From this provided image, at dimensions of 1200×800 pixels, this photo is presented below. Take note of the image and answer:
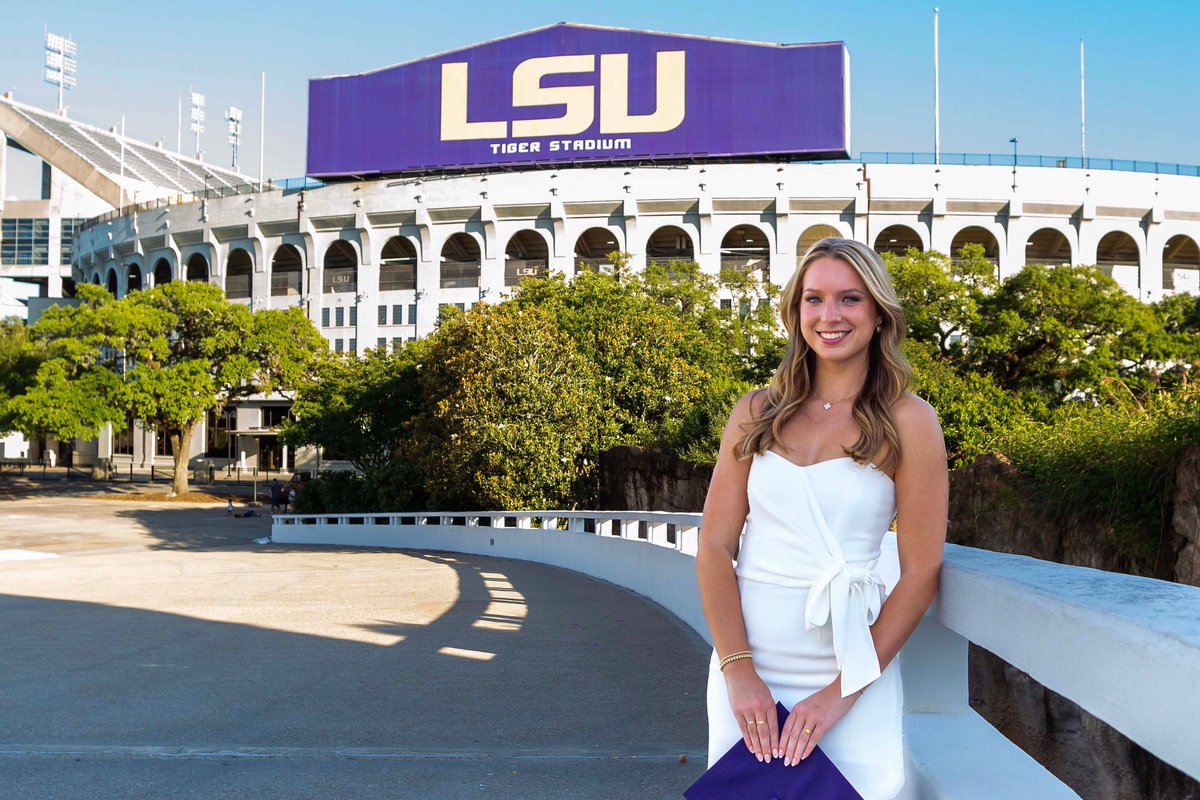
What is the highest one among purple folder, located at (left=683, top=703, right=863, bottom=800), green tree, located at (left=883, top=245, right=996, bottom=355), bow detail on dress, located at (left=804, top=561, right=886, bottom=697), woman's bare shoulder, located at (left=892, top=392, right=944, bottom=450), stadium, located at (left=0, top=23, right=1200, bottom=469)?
stadium, located at (left=0, top=23, right=1200, bottom=469)

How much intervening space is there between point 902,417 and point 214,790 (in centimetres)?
358

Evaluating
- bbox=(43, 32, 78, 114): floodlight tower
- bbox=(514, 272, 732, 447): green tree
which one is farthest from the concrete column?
bbox=(514, 272, 732, 447): green tree

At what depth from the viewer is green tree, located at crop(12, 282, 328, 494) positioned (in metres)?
49.3

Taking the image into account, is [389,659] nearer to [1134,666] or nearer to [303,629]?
[303,629]

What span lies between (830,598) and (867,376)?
0.64 metres

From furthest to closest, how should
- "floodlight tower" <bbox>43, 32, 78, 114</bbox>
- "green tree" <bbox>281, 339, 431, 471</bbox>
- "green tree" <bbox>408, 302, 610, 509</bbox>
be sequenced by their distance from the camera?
1. "floodlight tower" <bbox>43, 32, 78, 114</bbox>
2. "green tree" <bbox>281, 339, 431, 471</bbox>
3. "green tree" <bbox>408, 302, 610, 509</bbox>

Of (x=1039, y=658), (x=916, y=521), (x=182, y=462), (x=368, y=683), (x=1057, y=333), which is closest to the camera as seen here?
(x=1039, y=658)

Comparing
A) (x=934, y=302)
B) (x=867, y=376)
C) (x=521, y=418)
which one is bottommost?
(x=867, y=376)

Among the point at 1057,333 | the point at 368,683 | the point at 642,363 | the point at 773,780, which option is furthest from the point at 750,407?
the point at 1057,333

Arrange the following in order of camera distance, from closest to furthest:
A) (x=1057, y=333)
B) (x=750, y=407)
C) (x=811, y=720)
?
(x=811, y=720) < (x=750, y=407) < (x=1057, y=333)

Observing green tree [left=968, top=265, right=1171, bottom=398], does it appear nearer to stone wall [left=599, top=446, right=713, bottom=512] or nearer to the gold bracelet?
stone wall [left=599, top=446, right=713, bottom=512]

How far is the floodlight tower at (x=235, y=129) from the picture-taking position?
105 metres

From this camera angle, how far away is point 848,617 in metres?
2.56

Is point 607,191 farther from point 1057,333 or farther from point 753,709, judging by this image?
point 753,709
